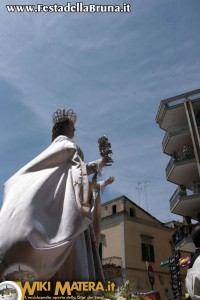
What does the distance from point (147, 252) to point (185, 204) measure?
757 centimetres

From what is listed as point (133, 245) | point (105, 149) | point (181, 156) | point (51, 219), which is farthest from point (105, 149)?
point (133, 245)

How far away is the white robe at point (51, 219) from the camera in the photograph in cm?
434

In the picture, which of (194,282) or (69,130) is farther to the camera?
(69,130)

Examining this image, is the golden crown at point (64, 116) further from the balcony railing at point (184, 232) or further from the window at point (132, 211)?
the window at point (132, 211)

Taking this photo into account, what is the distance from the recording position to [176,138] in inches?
1064

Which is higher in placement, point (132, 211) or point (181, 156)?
point (181, 156)

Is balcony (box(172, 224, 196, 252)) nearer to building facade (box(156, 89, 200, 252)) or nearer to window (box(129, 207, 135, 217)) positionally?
building facade (box(156, 89, 200, 252))

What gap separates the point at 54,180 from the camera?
5.34 m

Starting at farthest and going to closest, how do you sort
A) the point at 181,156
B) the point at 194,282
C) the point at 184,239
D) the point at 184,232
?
the point at 181,156, the point at 184,232, the point at 184,239, the point at 194,282

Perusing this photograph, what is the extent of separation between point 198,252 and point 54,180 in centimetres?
257

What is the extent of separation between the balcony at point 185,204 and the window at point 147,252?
229 inches

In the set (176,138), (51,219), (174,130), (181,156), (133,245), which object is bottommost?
(51,219)

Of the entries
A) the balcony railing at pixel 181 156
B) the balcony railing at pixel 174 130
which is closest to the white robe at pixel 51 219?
the balcony railing at pixel 181 156

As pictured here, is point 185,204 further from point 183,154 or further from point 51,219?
point 51,219
